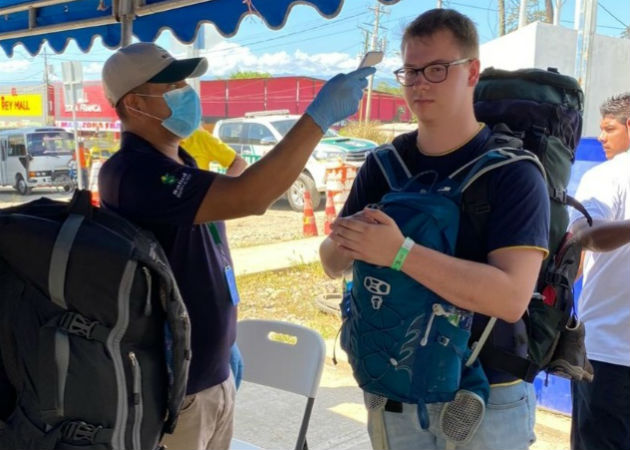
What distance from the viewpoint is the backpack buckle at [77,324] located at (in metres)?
1.21

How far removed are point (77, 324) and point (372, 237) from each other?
63 centimetres

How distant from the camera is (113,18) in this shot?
9.75 ft

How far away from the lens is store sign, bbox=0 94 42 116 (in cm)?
2211

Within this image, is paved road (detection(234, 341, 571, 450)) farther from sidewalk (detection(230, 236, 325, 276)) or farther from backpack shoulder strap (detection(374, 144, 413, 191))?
sidewalk (detection(230, 236, 325, 276))

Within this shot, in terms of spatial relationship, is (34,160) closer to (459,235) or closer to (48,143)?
(48,143)

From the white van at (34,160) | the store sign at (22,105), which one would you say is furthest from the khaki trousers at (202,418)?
the store sign at (22,105)

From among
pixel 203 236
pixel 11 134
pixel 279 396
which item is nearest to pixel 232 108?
pixel 11 134

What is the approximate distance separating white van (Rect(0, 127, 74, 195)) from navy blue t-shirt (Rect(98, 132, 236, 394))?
1761 centimetres

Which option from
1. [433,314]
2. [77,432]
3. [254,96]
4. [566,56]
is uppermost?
[254,96]

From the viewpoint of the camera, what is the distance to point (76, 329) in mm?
1214

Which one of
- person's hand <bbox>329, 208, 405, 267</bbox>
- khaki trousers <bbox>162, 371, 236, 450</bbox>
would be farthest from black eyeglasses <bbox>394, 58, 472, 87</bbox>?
khaki trousers <bbox>162, 371, 236, 450</bbox>

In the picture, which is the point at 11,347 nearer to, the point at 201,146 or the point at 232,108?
the point at 201,146

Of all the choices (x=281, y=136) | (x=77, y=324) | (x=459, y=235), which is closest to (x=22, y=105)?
(x=281, y=136)

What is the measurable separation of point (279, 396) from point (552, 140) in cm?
288
